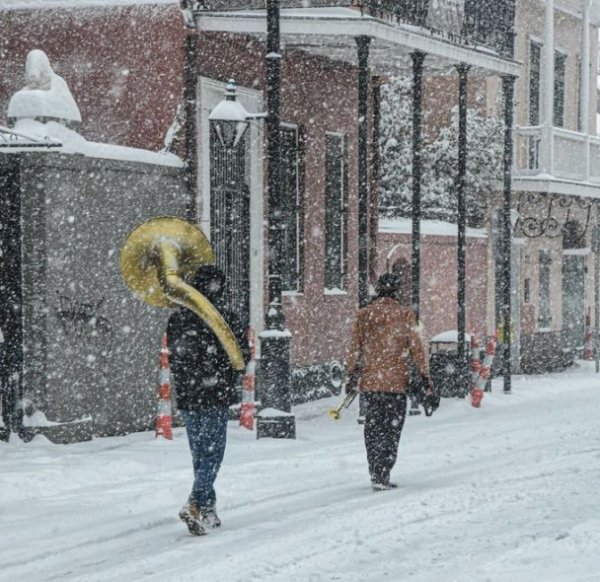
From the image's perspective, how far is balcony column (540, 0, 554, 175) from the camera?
25.4 metres

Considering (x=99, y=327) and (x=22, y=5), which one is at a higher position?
(x=22, y=5)

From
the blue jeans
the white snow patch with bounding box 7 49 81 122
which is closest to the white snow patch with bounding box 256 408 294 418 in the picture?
the white snow patch with bounding box 7 49 81 122

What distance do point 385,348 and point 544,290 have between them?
1816 centimetres

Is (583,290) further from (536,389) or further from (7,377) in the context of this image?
(7,377)

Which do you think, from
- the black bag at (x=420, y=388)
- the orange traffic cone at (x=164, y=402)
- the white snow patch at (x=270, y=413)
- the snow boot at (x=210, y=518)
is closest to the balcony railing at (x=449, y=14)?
the orange traffic cone at (x=164, y=402)

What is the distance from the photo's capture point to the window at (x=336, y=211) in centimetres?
1989

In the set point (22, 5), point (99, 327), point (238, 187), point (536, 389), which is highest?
point (22, 5)

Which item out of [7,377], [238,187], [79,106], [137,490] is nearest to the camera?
[137,490]

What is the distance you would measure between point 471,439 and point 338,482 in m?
3.50

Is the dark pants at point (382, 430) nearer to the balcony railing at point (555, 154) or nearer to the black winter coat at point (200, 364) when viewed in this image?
the black winter coat at point (200, 364)

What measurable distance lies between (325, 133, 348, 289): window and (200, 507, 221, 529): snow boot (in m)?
11.1

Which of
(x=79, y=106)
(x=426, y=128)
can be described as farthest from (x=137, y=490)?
(x=426, y=128)

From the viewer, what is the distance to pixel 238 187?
17234mm

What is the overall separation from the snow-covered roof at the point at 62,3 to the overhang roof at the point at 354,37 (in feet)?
2.25
